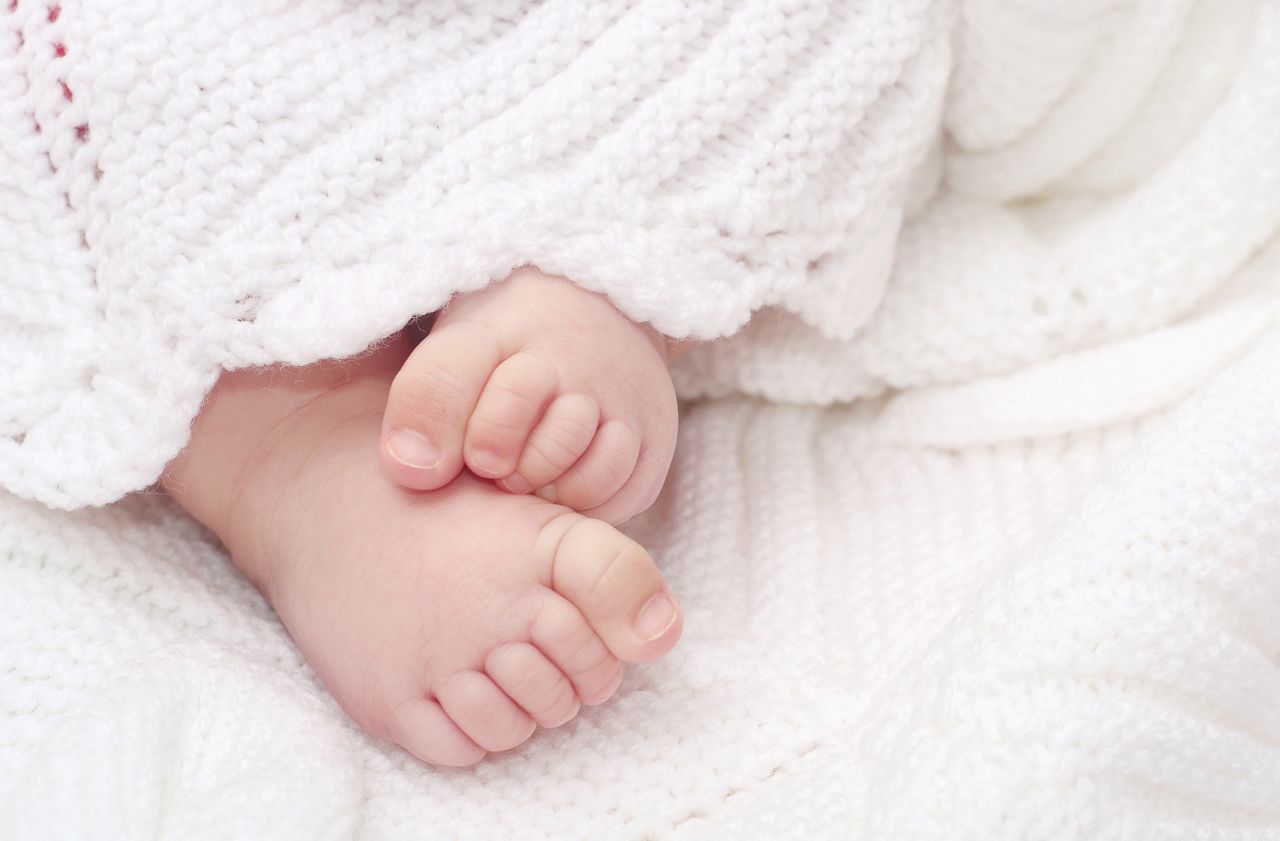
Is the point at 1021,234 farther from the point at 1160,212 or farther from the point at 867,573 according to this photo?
the point at 867,573

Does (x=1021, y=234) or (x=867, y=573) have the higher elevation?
(x=1021, y=234)

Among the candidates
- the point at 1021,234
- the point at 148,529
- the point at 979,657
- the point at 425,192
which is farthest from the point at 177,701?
the point at 1021,234

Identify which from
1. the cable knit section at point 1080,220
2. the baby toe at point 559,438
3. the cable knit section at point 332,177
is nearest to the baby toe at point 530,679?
the baby toe at point 559,438

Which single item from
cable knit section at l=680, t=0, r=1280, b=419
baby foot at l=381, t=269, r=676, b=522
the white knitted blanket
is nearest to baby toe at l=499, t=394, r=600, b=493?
baby foot at l=381, t=269, r=676, b=522

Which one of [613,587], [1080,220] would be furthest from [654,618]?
[1080,220]

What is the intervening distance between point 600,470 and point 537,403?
57 millimetres

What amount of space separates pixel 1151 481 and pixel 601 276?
357 millimetres

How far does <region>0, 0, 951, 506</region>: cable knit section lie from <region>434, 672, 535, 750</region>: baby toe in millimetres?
210

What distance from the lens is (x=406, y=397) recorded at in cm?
70

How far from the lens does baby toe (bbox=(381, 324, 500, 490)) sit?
70 centimetres

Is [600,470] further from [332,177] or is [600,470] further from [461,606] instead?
[332,177]

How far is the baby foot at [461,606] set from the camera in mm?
690

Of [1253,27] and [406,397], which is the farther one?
[1253,27]

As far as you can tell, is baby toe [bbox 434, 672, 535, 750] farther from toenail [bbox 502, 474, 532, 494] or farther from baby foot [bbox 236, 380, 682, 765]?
toenail [bbox 502, 474, 532, 494]
